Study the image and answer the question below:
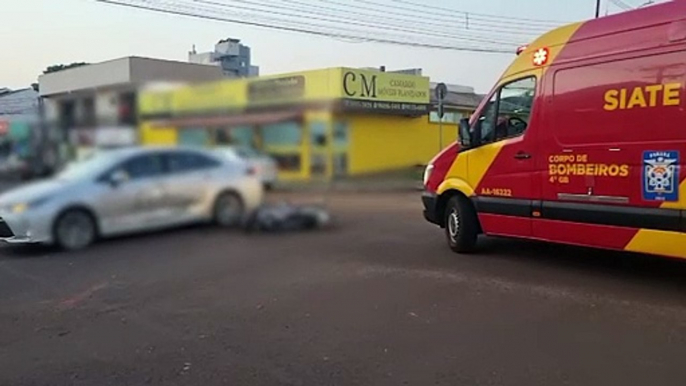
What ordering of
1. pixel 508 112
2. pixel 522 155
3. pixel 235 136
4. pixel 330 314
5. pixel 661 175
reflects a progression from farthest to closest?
pixel 508 112 < pixel 522 155 < pixel 661 175 < pixel 330 314 < pixel 235 136

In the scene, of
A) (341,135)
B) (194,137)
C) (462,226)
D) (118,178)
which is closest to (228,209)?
(118,178)

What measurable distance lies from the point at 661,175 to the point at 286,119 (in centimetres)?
372

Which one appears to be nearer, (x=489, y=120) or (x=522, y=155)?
(x=522, y=155)

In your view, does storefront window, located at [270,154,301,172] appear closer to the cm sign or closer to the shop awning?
the shop awning

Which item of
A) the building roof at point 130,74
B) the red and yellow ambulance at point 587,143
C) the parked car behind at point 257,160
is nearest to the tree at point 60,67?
the building roof at point 130,74

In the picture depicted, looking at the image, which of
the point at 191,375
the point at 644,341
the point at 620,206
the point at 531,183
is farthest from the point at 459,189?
the point at 191,375

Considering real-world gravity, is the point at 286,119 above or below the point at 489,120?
below

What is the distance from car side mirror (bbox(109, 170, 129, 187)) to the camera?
4.03 m

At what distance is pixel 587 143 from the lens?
6.14 m

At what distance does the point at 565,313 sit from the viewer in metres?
5.13

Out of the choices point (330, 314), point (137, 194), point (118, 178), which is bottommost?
point (330, 314)

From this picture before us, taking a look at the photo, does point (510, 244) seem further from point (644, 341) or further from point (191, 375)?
point (191, 375)

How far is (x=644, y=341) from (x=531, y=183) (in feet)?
8.32

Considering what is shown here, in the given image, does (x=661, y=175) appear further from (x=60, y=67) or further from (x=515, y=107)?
(x=60, y=67)
